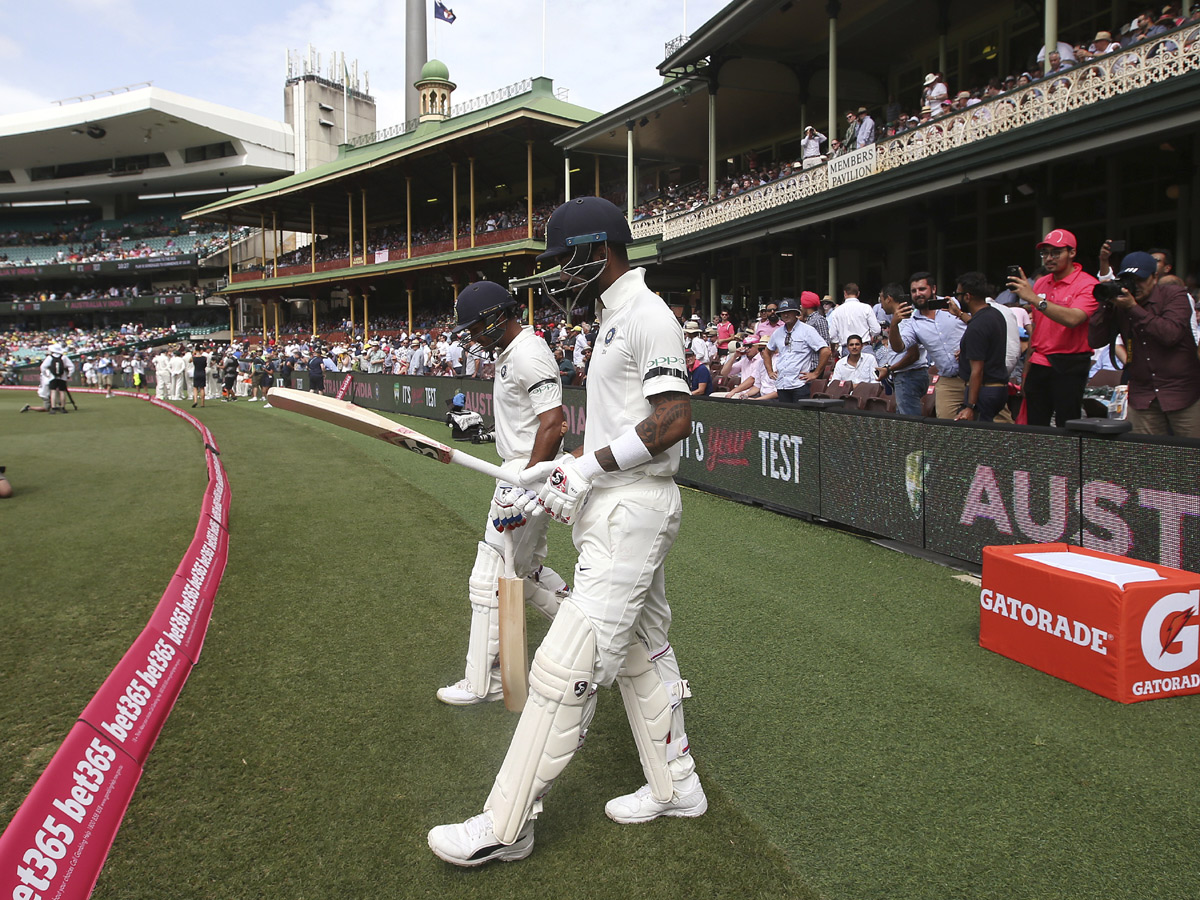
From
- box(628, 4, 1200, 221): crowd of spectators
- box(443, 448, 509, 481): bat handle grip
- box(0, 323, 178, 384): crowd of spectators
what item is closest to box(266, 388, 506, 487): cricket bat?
box(443, 448, 509, 481): bat handle grip

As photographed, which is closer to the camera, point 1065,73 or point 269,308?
point 1065,73

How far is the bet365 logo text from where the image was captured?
12.2ft

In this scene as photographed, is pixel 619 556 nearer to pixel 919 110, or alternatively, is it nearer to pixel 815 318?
pixel 815 318

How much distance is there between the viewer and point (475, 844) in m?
2.57

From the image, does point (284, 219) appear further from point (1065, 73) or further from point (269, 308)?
point (1065, 73)

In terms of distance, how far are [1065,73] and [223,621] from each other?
13523 millimetres

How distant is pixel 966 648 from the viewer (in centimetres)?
450

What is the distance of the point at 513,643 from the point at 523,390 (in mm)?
1384

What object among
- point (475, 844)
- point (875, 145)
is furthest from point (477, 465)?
point (875, 145)

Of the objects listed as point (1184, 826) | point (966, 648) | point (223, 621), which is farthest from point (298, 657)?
point (1184, 826)

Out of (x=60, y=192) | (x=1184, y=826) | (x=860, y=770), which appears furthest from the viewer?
(x=60, y=192)

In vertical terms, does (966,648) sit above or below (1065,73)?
below

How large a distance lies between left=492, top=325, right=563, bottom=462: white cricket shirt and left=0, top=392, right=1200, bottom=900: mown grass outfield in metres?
1.36

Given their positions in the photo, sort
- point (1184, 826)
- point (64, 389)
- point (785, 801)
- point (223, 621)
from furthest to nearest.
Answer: point (64, 389) → point (223, 621) → point (785, 801) → point (1184, 826)
